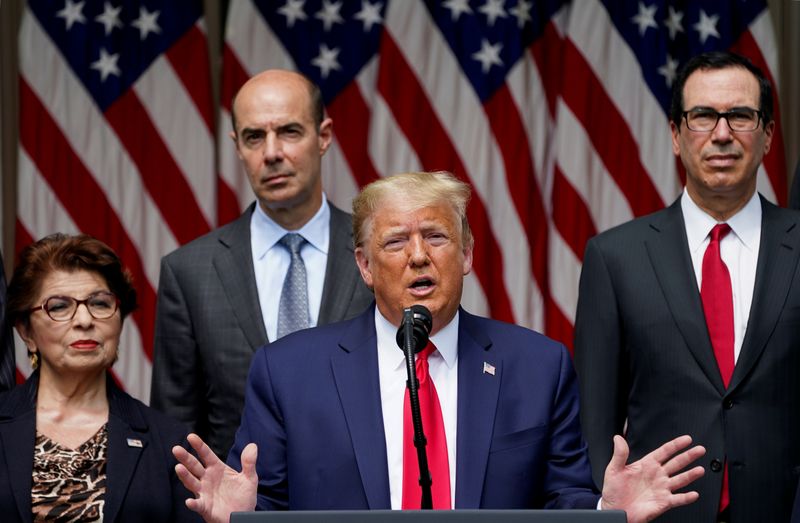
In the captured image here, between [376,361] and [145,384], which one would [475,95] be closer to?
[145,384]

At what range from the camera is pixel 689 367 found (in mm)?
3781

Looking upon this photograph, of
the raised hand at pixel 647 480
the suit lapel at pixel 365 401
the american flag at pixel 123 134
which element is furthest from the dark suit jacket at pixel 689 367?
the american flag at pixel 123 134

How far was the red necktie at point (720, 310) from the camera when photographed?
378cm

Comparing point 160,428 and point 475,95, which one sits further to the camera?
point 475,95

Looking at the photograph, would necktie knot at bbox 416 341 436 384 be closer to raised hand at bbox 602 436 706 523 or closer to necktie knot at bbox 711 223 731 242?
raised hand at bbox 602 436 706 523

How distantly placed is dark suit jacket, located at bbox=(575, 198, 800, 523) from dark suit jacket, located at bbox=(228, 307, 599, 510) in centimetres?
69

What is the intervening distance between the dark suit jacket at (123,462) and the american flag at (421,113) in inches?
81.5

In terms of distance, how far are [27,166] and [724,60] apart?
305cm

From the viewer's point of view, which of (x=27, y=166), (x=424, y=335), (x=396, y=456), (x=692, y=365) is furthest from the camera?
(x=27, y=166)

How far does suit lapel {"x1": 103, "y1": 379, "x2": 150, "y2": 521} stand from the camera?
3.61 m

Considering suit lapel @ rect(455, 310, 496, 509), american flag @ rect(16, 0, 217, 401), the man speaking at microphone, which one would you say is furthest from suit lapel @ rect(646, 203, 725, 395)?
american flag @ rect(16, 0, 217, 401)

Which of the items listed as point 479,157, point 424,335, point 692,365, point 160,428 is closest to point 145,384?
point 479,157

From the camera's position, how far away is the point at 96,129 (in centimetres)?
584

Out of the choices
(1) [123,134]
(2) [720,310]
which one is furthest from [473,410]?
(1) [123,134]
